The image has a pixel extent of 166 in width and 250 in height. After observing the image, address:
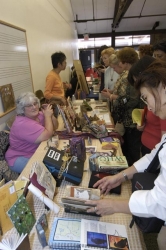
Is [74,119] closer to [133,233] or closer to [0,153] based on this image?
[0,153]

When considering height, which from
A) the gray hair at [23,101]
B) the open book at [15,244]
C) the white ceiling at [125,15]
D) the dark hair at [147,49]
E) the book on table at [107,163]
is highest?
the white ceiling at [125,15]

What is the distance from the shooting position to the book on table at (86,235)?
0.76m

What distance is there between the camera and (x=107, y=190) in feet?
3.51

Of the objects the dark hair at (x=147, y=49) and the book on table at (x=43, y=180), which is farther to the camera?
the dark hair at (x=147, y=49)

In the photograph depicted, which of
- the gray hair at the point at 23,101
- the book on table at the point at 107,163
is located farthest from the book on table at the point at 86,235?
the gray hair at the point at 23,101

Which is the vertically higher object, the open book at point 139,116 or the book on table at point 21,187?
the open book at point 139,116

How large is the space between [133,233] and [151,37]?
11345mm

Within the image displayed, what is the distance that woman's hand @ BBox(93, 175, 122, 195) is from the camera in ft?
3.51

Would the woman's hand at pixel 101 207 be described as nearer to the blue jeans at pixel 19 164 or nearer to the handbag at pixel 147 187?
the handbag at pixel 147 187

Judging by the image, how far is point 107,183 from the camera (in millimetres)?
1074

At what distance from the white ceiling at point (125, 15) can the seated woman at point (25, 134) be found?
673cm

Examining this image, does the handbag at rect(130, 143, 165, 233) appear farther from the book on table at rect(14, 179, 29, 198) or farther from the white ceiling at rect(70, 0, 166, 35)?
the white ceiling at rect(70, 0, 166, 35)

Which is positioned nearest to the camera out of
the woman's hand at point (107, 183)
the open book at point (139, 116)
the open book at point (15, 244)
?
the open book at point (15, 244)

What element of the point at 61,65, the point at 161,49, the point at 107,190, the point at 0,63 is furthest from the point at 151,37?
the point at 107,190
